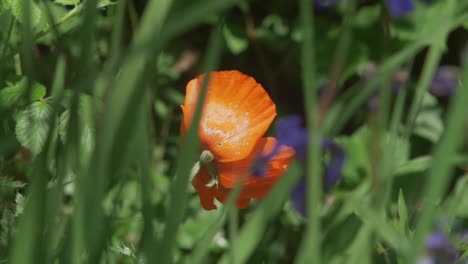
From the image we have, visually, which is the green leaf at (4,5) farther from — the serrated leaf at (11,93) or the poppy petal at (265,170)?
the poppy petal at (265,170)

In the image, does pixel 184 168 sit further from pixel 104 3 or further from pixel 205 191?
pixel 104 3

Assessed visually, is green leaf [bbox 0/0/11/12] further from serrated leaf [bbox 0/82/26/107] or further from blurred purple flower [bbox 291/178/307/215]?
blurred purple flower [bbox 291/178/307/215]

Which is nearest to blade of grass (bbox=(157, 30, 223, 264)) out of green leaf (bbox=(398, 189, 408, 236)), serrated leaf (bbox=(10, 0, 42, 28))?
green leaf (bbox=(398, 189, 408, 236))

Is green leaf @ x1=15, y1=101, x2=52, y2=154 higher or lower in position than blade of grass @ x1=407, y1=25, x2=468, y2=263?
lower

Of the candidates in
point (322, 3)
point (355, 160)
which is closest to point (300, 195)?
point (355, 160)

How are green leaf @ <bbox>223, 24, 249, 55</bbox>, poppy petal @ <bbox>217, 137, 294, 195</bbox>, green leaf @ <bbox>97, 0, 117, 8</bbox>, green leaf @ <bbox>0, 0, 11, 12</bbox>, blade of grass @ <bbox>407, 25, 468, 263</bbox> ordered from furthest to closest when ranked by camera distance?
green leaf @ <bbox>223, 24, 249, 55</bbox> < green leaf @ <bbox>0, 0, 11, 12</bbox> < green leaf @ <bbox>97, 0, 117, 8</bbox> < poppy petal @ <bbox>217, 137, 294, 195</bbox> < blade of grass @ <bbox>407, 25, 468, 263</bbox>

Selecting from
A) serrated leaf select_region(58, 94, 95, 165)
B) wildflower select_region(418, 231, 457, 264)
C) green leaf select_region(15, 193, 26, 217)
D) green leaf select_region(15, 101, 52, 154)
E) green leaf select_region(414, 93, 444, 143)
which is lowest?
green leaf select_region(414, 93, 444, 143)

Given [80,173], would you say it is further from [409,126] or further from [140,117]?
[409,126]
